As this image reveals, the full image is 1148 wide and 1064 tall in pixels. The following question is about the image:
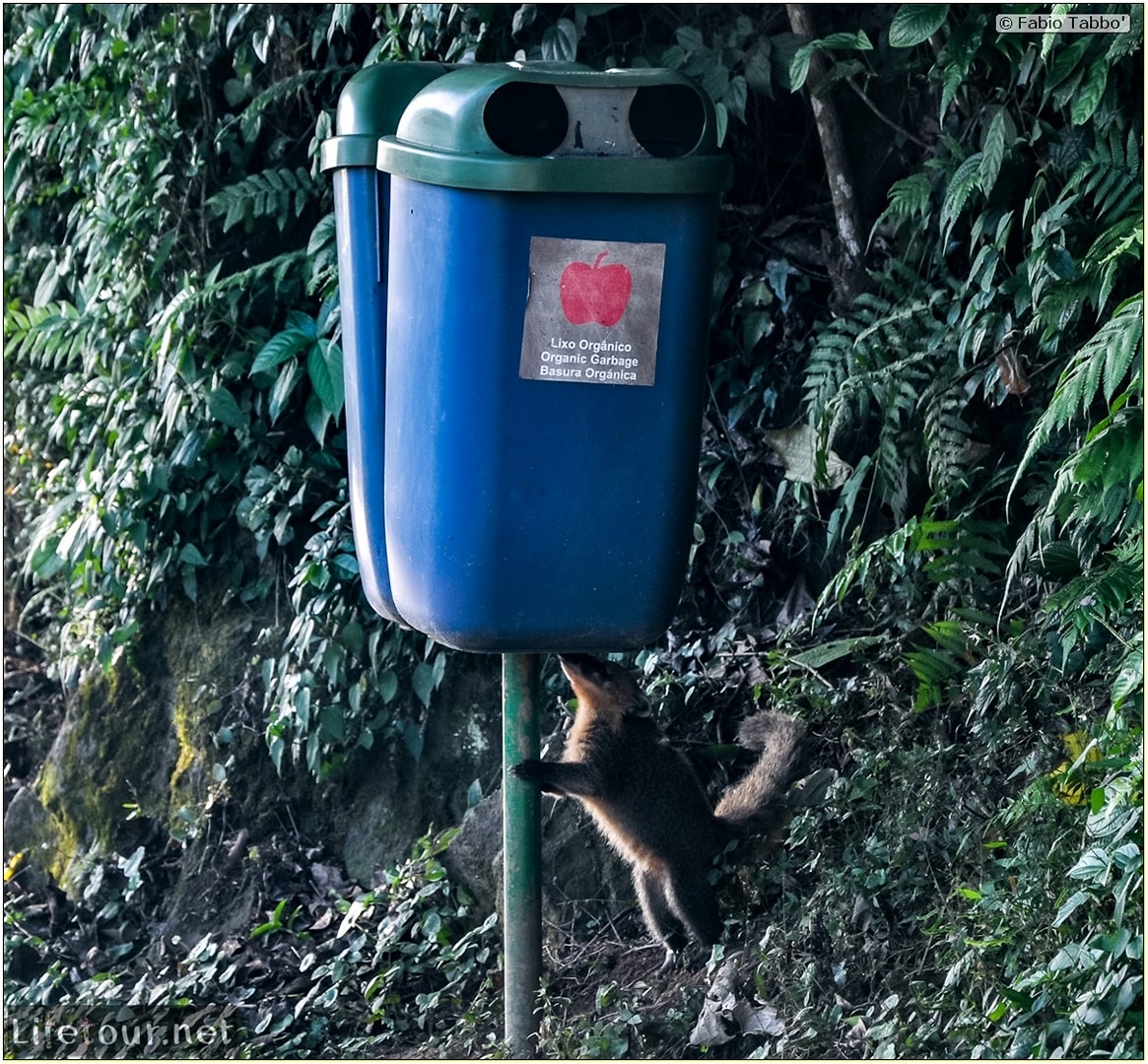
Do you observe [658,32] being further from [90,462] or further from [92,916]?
[92,916]

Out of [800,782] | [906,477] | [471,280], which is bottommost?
[800,782]

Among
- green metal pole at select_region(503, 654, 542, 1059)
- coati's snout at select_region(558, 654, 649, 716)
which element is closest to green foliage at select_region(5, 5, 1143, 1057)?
green metal pole at select_region(503, 654, 542, 1059)

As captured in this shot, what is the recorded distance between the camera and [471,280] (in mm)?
2904

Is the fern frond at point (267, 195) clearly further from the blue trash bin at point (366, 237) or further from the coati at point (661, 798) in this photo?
the coati at point (661, 798)

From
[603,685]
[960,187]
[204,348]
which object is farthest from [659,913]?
[204,348]

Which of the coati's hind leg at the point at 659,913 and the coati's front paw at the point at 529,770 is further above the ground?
the coati's front paw at the point at 529,770

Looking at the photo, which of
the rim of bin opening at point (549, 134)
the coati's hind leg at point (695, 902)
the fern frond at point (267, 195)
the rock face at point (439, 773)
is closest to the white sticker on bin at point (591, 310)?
the rim of bin opening at point (549, 134)

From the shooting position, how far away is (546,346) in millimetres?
2934

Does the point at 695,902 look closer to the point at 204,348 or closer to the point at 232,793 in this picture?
the point at 232,793

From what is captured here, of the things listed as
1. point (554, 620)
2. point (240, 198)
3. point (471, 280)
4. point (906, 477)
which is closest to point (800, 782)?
point (906, 477)

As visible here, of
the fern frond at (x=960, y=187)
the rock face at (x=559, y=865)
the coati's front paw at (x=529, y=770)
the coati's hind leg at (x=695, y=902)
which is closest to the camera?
the coati's front paw at (x=529, y=770)

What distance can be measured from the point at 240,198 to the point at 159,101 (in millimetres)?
730

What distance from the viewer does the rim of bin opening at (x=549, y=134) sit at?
284 cm

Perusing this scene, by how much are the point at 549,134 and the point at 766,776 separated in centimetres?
198
